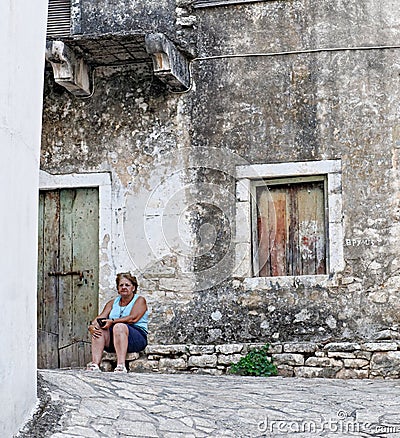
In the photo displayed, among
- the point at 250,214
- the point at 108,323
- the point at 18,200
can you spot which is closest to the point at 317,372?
the point at 250,214

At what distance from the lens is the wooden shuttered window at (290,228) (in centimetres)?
920

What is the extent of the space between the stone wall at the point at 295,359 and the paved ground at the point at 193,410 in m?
1.55

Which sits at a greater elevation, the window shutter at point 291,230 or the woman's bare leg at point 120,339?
the window shutter at point 291,230

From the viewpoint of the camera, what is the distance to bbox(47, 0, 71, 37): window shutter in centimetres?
984

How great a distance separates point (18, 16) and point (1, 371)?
6.91 feet

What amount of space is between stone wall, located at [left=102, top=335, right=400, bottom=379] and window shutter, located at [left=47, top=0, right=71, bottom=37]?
3.73 metres

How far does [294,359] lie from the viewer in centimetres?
888

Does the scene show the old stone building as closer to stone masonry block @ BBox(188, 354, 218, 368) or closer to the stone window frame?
the stone window frame

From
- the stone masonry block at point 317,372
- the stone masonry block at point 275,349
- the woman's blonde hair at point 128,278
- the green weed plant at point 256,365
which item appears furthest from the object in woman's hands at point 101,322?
the stone masonry block at point 317,372

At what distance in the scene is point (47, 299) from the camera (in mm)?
9617

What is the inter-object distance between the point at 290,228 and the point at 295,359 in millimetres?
1415

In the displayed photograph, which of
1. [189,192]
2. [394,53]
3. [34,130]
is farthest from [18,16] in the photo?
[394,53]

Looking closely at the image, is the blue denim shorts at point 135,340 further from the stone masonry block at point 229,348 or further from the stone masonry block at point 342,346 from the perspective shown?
the stone masonry block at point 342,346

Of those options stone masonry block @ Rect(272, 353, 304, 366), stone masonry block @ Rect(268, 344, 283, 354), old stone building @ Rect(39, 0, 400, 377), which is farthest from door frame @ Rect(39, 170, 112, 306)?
stone masonry block @ Rect(272, 353, 304, 366)
